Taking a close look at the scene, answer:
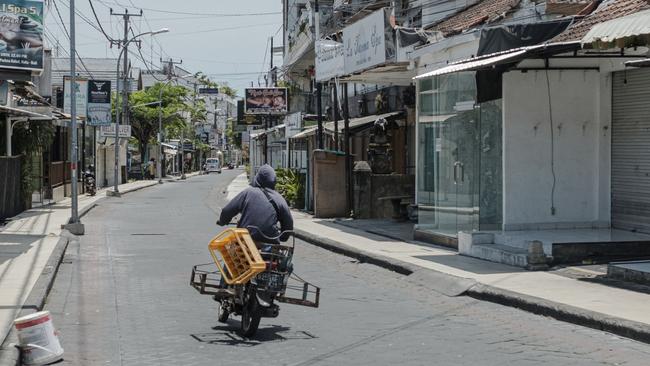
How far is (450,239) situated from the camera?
674 inches

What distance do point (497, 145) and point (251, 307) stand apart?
27.8 feet

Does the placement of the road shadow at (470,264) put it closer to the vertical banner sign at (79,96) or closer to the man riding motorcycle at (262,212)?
the man riding motorcycle at (262,212)

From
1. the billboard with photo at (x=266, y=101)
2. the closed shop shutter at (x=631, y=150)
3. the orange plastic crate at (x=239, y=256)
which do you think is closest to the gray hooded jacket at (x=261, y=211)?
the orange plastic crate at (x=239, y=256)

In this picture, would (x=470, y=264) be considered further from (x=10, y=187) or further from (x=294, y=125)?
(x=294, y=125)

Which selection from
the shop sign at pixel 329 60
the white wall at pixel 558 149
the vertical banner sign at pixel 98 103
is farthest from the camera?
the vertical banner sign at pixel 98 103

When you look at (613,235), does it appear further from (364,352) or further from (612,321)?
(364,352)

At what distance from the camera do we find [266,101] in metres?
46.2

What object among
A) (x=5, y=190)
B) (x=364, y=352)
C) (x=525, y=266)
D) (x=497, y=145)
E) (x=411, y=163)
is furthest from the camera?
(x=411, y=163)

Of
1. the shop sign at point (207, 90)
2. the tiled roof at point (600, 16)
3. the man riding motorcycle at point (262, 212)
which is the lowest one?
the man riding motorcycle at point (262, 212)

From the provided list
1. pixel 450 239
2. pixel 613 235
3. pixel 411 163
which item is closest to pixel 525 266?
pixel 613 235

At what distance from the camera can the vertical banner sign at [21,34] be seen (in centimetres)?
1670

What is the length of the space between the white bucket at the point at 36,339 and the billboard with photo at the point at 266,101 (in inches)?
1506

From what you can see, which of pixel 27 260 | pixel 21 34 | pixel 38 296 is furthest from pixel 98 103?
pixel 38 296

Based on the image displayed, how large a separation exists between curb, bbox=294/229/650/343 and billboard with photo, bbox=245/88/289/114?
29.7 metres
